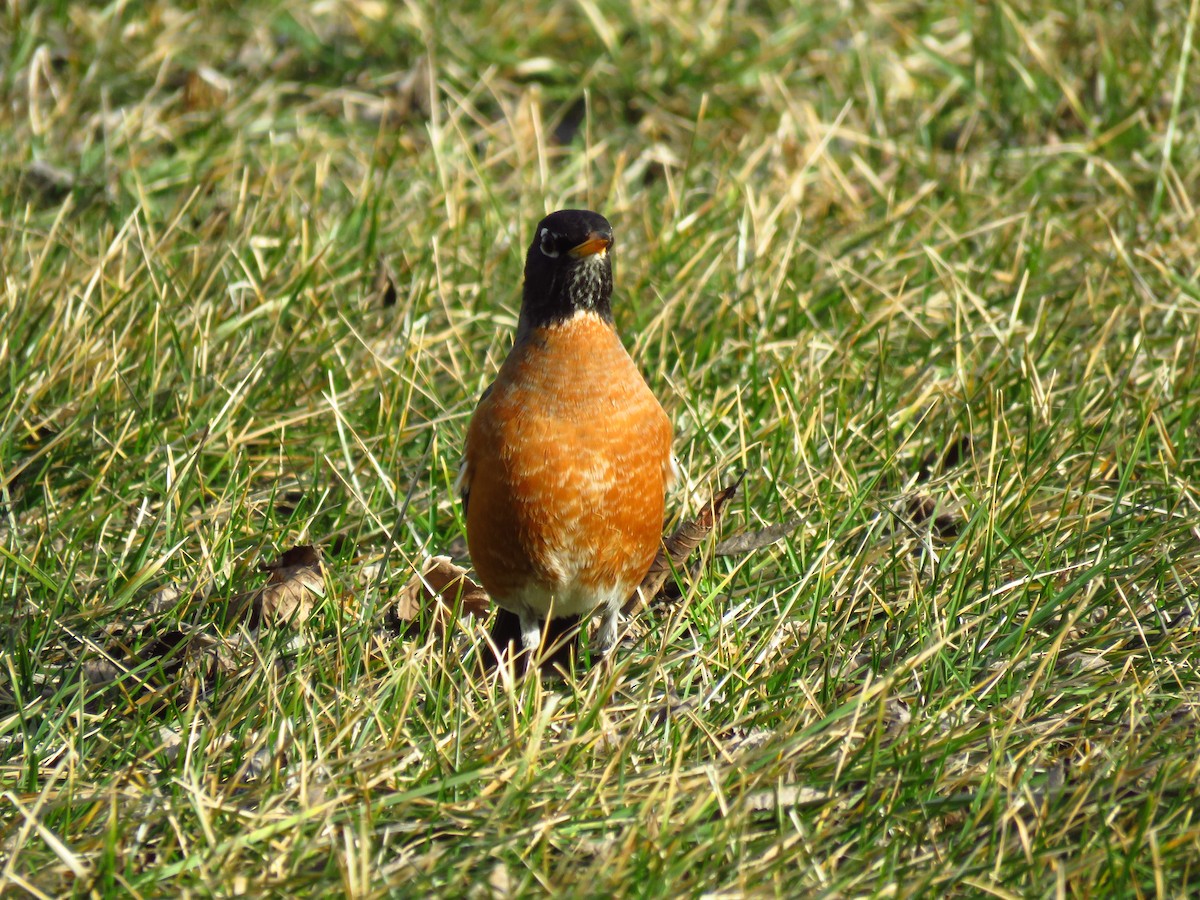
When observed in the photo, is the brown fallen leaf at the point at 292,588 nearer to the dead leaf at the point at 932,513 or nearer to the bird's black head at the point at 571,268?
the bird's black head at the point at 571,268

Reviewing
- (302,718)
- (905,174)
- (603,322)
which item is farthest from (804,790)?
(905,174)

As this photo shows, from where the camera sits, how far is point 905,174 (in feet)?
21.7

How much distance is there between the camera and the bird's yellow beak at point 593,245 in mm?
3941

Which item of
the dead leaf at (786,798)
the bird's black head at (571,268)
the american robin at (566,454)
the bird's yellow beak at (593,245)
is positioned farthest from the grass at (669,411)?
the bird's yellow beak at (593,245)

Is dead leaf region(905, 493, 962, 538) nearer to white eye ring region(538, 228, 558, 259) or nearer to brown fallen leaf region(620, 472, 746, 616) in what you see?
brown fallen leaf region(620, 472, 746, 616)

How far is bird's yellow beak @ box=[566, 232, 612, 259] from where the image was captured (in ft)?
12.9

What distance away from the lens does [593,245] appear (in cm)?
395

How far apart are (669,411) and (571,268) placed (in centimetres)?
115

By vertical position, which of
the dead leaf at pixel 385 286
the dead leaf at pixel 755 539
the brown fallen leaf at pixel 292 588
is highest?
the brown fallen leaf at pixel 292 588

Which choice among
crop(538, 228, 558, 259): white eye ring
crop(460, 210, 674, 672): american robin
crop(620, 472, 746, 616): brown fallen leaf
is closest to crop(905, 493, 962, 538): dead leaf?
crop(620, 472, 746, 616): brown fallen leaf

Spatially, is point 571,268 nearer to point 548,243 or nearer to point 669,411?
point 548,243

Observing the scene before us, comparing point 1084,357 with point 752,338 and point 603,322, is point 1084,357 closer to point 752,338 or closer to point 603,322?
point 752,338

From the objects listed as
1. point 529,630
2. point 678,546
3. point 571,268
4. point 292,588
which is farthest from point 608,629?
point 571,268

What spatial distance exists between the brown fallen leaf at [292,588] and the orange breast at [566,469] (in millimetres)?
449
